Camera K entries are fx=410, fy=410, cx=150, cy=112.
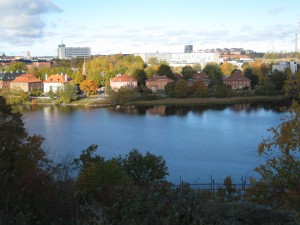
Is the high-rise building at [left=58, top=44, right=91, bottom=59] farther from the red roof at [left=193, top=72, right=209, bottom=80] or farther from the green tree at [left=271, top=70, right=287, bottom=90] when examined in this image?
the green tree at [left=271, top=70, right=287, bottom=90]

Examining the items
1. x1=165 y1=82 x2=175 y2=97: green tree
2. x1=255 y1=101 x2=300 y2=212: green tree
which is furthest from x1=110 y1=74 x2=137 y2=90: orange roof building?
x1=255 y1=101 x2=300 y2=212: green tree

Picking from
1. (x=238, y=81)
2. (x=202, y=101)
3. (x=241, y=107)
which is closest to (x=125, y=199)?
(x=241, y=107)

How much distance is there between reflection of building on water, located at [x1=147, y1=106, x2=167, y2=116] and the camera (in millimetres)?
10914

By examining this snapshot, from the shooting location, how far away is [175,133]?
7.77 metres

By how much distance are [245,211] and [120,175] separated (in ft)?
4.96

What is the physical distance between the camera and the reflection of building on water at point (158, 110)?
10.9 m

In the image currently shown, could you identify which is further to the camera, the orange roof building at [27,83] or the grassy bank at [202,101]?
the orange roof building at [27,83]

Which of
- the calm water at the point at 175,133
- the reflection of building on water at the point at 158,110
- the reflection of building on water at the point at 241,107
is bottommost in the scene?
the calm water at the point at 175,133

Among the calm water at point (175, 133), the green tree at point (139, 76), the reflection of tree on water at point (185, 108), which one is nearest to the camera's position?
the calm water at point (175, 133)

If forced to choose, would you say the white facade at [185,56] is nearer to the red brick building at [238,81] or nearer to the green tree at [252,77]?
the green tree at [252,77]

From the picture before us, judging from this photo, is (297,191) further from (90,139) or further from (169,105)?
(169,105)

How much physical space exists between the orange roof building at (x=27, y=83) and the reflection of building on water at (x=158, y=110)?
590 cm

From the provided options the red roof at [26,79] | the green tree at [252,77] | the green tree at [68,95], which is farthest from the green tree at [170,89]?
the red roof at [26,79]

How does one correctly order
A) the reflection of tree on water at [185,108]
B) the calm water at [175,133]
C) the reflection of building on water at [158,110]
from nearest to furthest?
1. the calm water at [175,133]
2. the reflection of building on water at [158,110]
3. the reflection of tree on water at [185,108]
